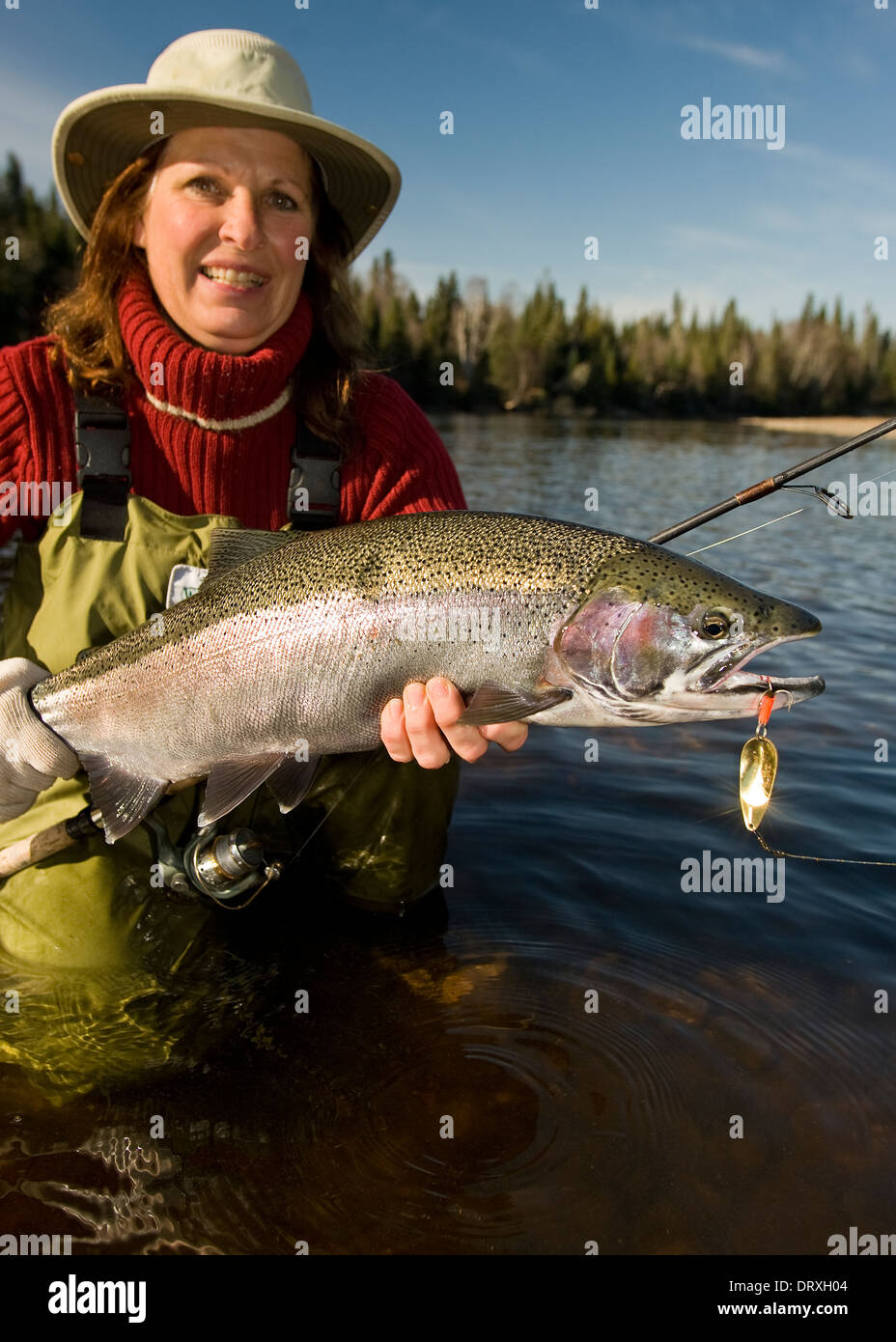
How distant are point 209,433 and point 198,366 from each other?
0.80 ft

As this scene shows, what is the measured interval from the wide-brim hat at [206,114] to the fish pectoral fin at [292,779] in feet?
7.23

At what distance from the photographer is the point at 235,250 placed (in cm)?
339

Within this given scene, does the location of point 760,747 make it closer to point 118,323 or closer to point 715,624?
point 715,624

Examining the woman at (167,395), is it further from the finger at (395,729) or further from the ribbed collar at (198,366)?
the finger at (395,729)

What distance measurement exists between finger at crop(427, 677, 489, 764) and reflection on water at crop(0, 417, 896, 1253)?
1126mm

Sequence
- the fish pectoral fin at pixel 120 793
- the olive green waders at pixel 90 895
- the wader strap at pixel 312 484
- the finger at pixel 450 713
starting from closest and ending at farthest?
the finger at pixel 450 713 < the fish pectoral fin at pixel 120 793 < the olive green waders at pixel 90 895 < the wader strap at pixel 312 484

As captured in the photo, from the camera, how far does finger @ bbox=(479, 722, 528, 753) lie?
2.96 meters

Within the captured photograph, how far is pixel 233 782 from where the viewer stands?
295 centimetres

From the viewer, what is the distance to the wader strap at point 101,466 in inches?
133

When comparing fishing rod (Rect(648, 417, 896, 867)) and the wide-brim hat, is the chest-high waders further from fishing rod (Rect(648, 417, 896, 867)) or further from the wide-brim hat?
fishing rod (Rect(648, 417, 896, 867))

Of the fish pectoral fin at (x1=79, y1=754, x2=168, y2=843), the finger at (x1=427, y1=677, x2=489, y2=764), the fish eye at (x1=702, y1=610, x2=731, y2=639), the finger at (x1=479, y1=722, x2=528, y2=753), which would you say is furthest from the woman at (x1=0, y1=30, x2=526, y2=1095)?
the fish eye at (x1=702, y1=610, x2=731, y2=639)

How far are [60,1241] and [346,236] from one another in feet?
12.3

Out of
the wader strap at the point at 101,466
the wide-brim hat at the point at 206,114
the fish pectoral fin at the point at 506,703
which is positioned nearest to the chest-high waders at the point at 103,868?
the wader strap at the point at 101,466
